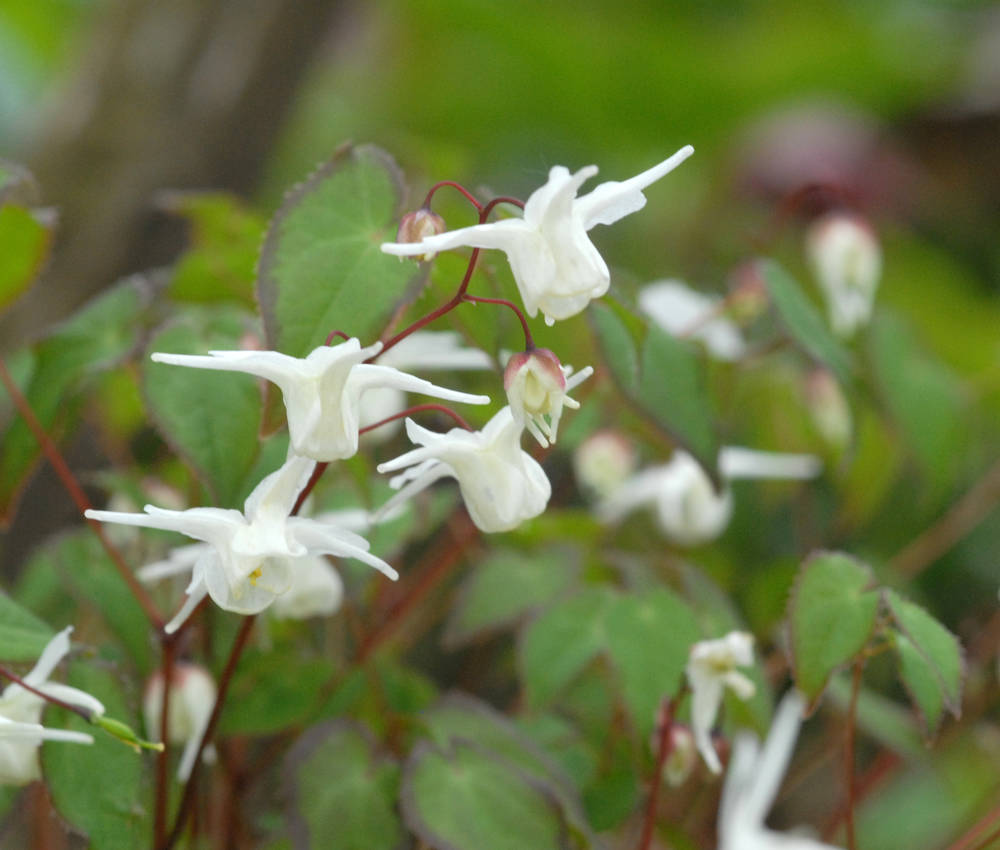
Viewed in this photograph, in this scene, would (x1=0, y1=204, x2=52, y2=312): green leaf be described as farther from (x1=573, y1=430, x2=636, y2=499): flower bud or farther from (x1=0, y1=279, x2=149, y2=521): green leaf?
(x1=573, y1=430, x2=636, y2=499): flower bud

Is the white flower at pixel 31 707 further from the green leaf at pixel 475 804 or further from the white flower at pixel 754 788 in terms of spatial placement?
the white flower at pixel 754 788

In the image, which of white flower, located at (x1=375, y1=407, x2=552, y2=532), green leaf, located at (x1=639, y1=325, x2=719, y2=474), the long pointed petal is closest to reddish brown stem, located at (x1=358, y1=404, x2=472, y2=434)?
white flower, located at (x1=375, y1=407, x2=552, y2=532)

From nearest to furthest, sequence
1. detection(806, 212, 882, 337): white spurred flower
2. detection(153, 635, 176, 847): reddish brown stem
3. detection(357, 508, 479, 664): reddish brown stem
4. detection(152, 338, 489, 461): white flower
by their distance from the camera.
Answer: detection(152, 338, 489, 461): white flower → detection(153, 635, 176, 847): reddish brown stem → detection(357, 508, 479, 664): reddish brown stem → detection(806, 212, 882, 337): white spurred flower

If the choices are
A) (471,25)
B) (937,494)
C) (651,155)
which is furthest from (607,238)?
(937,494)

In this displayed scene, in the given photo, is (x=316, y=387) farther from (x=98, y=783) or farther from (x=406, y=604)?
(x=406, y=604)

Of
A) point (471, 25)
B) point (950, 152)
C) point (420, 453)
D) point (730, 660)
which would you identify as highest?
point (420, 453)

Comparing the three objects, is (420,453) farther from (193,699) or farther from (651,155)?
(651,155)
